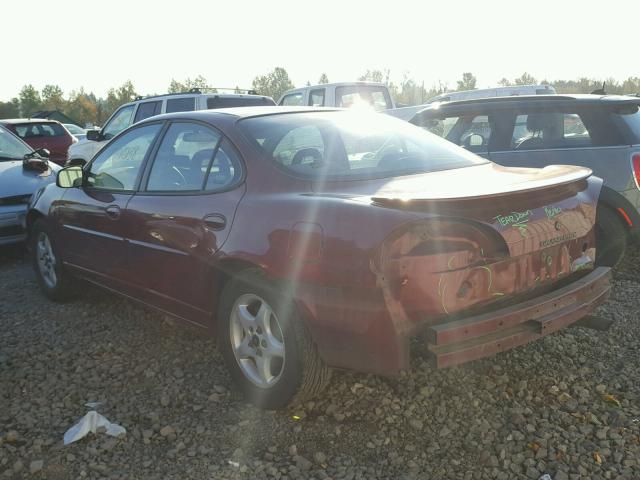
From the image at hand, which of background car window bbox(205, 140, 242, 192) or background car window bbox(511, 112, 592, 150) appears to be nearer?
background car window bbox(205, 140, 242, 192)

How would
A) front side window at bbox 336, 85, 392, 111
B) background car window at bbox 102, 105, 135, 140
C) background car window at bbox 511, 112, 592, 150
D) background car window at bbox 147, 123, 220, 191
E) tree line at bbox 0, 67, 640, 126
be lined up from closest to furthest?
1. background car window at bbox 147, 123, 220, 191
2. background car window at bbox 511, 112, 592, 150
3. background car window at bbox 102, 105, 135, 140
4. front side window at bbox 336, 85, 392, 111
5. tree line at bbox 0, 67, 640, 126

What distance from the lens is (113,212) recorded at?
162 inches

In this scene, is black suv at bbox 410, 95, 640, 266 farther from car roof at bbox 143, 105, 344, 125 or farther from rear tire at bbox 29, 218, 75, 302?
rear tire at bbox 29, 218, 75, 302

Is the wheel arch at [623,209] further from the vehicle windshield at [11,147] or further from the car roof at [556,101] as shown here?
the vehicle windshield at [11,147]

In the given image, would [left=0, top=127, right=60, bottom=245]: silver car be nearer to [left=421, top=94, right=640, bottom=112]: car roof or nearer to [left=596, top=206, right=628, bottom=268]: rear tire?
[left=421, top=94, right=640, bottom=112]: car roof

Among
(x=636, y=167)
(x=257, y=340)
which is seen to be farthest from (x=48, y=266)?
(x=636, y=167)

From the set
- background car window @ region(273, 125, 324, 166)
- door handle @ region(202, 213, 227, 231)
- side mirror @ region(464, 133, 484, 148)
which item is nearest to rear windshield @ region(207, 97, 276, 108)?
side mirror @ region(464, 133, 484, 148)

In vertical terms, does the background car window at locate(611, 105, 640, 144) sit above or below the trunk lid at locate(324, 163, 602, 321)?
above

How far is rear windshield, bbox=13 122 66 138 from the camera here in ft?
46.7

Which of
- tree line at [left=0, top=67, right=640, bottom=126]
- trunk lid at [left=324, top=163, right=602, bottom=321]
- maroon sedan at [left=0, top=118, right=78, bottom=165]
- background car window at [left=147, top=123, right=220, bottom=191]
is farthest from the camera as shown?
tree line at [left=0, top=67, right=640, bottom=126]

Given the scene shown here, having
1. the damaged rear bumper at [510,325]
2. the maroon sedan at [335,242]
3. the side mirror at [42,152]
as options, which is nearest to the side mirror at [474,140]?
the maroon sedan at [335,242]

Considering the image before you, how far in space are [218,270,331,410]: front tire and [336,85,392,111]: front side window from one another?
30.2 ft

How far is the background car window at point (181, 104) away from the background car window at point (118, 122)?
1.16 m

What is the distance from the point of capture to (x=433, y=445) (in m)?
2.81
